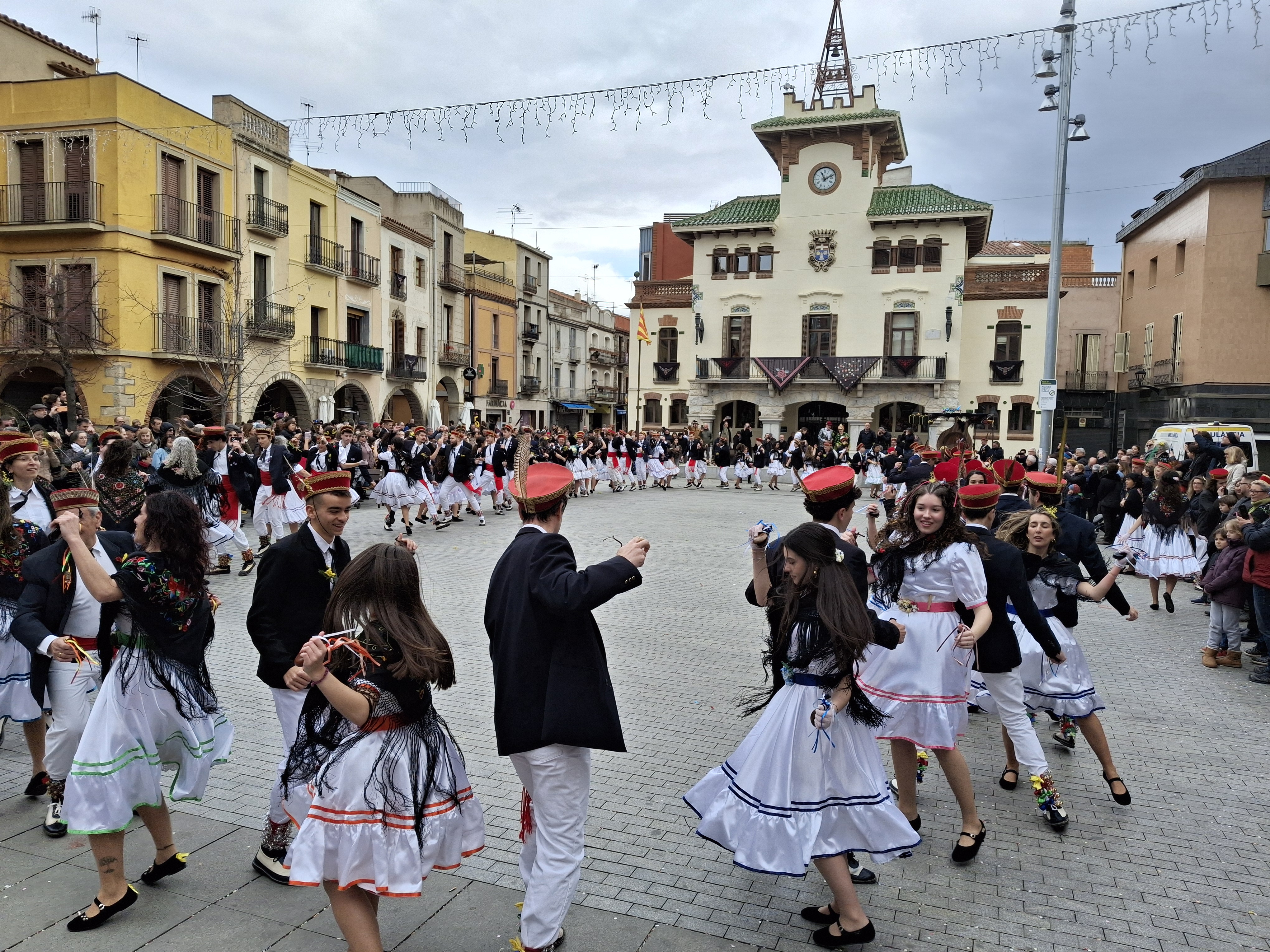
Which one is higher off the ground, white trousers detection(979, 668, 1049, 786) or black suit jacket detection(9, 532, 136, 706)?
black suit jacket detection(9, 532, 136, 706)

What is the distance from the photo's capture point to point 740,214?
39.5 metres

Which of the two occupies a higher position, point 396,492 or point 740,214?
point 740,214

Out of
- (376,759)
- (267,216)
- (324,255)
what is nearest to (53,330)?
(267,216)

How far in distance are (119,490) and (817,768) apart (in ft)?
19.5

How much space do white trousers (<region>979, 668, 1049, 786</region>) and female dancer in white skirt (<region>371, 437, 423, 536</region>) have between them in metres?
11.3

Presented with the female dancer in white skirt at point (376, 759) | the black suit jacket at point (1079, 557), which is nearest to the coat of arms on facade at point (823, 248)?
the black suit jacket at point (1079, 557)

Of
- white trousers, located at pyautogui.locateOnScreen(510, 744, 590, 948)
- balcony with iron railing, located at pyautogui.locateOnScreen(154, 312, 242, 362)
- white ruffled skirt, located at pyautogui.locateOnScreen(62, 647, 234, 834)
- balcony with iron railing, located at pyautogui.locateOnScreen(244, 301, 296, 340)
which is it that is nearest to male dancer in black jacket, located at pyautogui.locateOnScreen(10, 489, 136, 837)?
white ruffled skirt, located at pyautogui.locateOnScreen(62, 647, 234, 834)

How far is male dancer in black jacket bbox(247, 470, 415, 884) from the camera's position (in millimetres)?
3604

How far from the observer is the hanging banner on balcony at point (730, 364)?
39.9m

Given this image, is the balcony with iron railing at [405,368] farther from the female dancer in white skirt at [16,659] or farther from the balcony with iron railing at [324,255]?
the female dancer in white skirt at [16,659]

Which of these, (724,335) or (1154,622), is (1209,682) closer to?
(1154,622)

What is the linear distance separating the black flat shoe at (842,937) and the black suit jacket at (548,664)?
1144 mm

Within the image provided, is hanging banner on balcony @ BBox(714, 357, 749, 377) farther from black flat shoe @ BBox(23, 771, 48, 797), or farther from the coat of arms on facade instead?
black flat shoe @ BBox(23, 771, 48, 797)

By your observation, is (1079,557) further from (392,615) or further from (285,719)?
(285,719)
